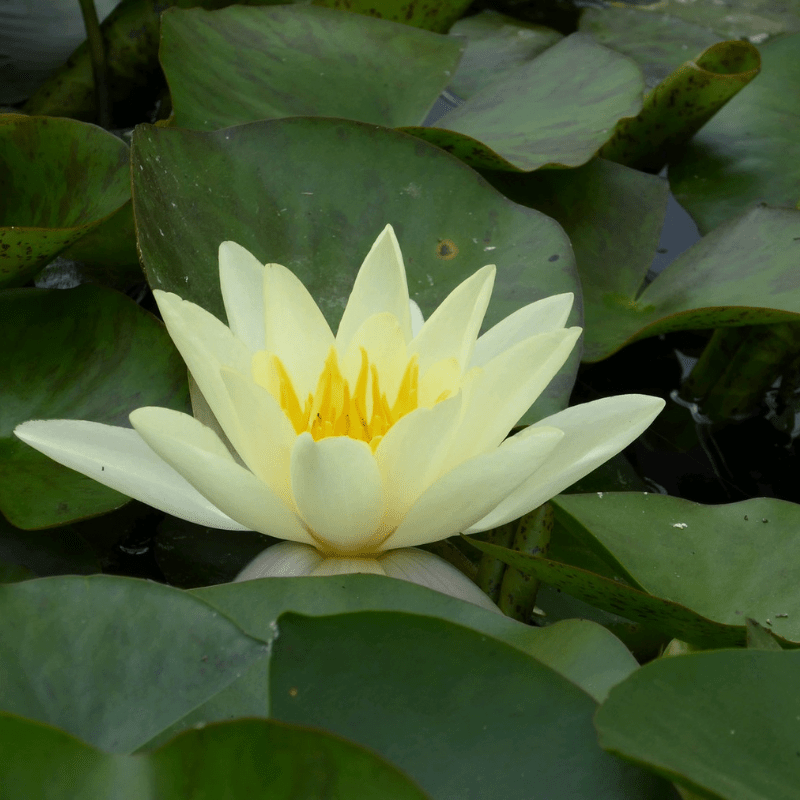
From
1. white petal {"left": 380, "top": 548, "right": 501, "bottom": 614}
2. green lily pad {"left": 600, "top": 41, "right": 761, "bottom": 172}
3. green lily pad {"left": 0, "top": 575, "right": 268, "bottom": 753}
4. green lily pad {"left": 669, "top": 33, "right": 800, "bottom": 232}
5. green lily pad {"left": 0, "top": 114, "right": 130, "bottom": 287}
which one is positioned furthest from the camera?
green lily pad {"left": 669, "top": 33, "right": 800, "bottom": 232}

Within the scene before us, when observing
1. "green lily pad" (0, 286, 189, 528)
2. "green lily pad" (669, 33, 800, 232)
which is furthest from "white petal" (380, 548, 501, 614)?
"green lily pad" (669, 33, 800, 232)

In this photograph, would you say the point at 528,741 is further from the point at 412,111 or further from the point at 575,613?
the point at 412,111

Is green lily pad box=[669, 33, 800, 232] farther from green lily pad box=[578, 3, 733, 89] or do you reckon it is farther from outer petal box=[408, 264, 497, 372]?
outer petal box=[408, 264, 497, 372]

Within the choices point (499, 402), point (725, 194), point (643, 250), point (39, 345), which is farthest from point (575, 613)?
point (725, 194)

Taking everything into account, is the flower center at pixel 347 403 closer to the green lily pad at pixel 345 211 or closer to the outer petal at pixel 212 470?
the outer petal at pixel 212 470

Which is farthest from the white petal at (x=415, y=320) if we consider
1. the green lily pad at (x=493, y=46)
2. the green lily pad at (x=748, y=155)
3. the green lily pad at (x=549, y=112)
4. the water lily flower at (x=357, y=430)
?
the green lily pad at (x=493, y=46)

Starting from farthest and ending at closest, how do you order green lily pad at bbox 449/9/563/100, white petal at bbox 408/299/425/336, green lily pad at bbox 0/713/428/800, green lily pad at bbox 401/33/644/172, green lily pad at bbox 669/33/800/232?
green lily pad at bbox 449/9/563/100 → green lily pad at bbox 669/33/800/232 → green lily pad at bbox 401/33/644/172 → white petal at bbox 408/299/425/336 → green lily pad at bbox 0/713/428/800

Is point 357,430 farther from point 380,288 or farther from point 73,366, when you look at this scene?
point 73,366
